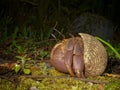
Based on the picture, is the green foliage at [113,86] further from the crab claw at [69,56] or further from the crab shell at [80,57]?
the crab claw at [69,56]

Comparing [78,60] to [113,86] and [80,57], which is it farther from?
[113,86]

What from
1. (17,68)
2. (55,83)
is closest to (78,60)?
(55,83)

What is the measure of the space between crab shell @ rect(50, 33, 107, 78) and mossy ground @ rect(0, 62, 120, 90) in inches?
2.9

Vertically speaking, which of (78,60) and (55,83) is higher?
(78,60)

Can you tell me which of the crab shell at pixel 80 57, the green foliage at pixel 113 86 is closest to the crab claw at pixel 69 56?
the crab shell at pixel 80 57

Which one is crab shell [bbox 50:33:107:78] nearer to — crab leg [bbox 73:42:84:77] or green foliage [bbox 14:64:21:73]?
crab leg [bbox 73:42:84:77]

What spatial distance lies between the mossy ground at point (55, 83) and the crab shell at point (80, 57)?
7cm

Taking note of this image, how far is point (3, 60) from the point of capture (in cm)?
322

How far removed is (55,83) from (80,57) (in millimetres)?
328

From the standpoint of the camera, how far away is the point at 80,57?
8.63 feet

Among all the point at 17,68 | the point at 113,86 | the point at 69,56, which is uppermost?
the point at 69,56

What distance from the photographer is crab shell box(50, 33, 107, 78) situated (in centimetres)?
262

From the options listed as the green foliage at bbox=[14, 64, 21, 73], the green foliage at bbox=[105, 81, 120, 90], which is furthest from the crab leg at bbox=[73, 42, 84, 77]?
the green foliage at bbox=[14, 64, 21, 73]

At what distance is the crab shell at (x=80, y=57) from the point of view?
2617mm
